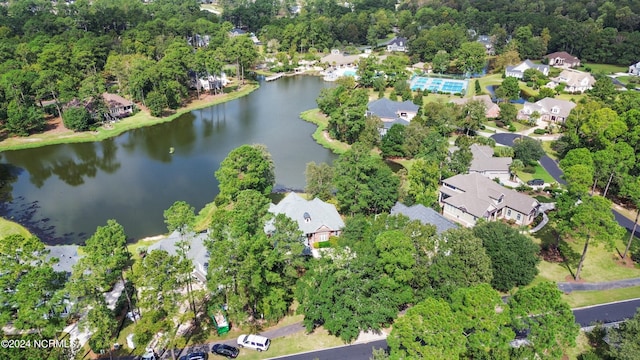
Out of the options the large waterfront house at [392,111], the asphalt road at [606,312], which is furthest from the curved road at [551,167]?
the large waterfront house at [392,111]

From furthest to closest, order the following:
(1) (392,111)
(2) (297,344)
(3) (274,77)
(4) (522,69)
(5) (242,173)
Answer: (3) (274,77) → (4) (522,69) → (1) (392,111) → (5) (242,173) → (2) (297,344)

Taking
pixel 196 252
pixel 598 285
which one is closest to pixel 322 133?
pixel 196 252

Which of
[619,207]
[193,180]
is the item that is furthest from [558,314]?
[193,180]

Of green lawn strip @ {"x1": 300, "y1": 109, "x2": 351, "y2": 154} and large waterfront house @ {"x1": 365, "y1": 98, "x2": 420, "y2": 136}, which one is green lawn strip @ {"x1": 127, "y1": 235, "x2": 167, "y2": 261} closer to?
green lawn strip @ {"x1": 300, "y1": 109, "x2": 351, "y2": 154}

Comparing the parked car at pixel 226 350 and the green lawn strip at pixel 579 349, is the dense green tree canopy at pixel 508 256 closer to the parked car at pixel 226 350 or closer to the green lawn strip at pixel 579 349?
the green lawn strip at pixel 579 349

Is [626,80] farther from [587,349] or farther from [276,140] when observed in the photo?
[587,349]

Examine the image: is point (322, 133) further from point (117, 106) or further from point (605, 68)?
point (605, 68)
